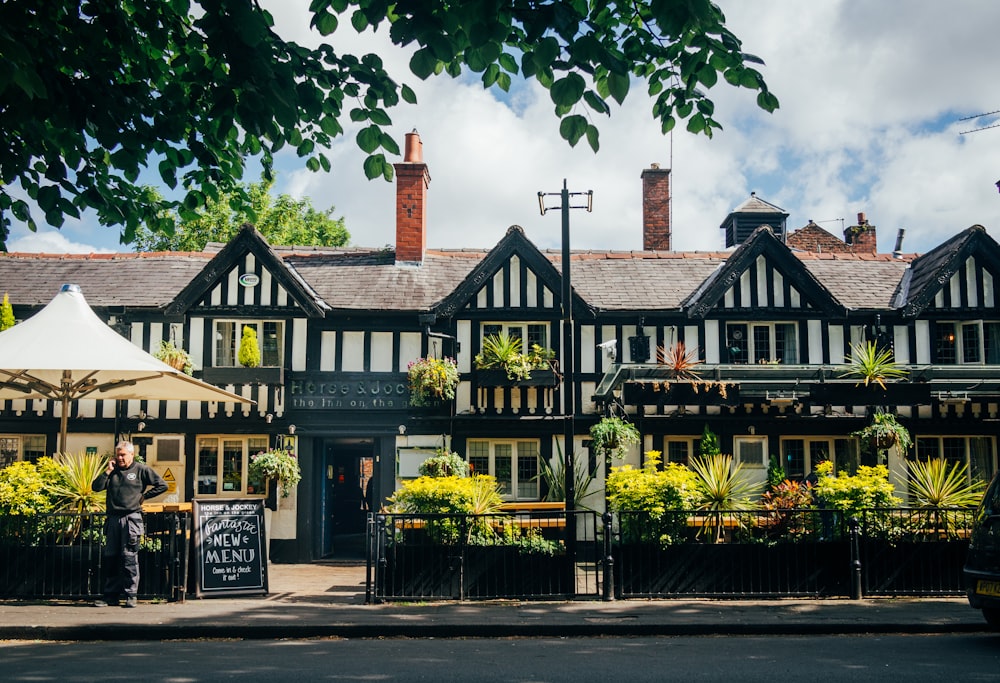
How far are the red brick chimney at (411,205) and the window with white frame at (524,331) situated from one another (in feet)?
8.95

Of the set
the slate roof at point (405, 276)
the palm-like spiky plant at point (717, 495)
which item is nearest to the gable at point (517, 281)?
the slate roof at point (405, 276)

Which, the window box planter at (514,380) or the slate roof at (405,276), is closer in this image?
the window box planter at (514,380)

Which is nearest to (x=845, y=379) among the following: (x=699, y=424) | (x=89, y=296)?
(x=699, y=424)

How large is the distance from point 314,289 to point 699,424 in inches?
337

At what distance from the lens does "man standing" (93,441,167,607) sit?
1062cm

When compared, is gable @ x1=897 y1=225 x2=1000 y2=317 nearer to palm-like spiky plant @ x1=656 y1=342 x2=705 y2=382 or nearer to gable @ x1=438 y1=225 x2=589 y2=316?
palm-like spiky plant @ x1=656 y1=342 x2=705 y2=382

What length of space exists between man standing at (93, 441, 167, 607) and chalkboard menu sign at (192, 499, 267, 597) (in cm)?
74

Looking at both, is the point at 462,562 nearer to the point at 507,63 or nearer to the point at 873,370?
the point at 507,63

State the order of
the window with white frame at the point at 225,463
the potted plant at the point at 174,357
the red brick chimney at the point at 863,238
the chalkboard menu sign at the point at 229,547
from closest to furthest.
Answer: the chalkboard menu sign at the point at 229,547
the potted plant at the point at 174,357
the window with white frame at the point at 225,463
the red brick chimney at the point at 863,238

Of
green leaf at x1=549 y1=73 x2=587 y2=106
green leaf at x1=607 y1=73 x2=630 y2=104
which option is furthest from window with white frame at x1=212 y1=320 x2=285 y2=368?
green leaf at x1=607 y1=73 x2=630 y2=104

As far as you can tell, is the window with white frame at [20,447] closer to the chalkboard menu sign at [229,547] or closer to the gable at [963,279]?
the chalkboard menu sign at [229,547]

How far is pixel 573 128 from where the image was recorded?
614 cm

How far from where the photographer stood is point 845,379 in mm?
17125

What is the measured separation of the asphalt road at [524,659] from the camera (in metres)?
7.13
